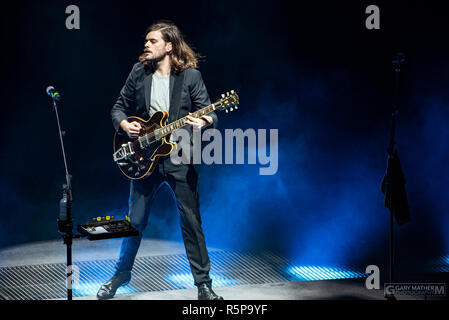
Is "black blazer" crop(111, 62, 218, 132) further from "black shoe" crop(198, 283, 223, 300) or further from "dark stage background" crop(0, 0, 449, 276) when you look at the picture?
"dark stage background" crop(0, 0, 449, 276)

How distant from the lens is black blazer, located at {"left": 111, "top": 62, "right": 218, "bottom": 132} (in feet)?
13.9

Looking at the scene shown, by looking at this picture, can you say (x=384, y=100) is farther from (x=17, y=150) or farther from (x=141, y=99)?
(x=17, y=150)

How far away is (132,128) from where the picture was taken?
423cm

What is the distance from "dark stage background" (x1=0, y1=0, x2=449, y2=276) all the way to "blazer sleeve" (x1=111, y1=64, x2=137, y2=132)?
1639 millimetres

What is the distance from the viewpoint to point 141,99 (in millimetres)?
4336

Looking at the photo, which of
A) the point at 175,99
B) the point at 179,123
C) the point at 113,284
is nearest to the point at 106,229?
the point at 113,284

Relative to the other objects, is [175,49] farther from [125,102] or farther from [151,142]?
[151,142]

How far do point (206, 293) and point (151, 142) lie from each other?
4.08ft

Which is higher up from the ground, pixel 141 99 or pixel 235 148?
pixel 141 99

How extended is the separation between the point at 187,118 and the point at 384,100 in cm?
274

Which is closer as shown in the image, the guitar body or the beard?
the guitar body

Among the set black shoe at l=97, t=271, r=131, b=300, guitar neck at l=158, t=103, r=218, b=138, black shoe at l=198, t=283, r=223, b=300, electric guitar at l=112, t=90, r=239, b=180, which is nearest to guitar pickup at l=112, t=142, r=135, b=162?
electric guitar at l=112, t=90, r=239, b=180

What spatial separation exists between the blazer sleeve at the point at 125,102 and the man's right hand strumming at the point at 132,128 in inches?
3.6
